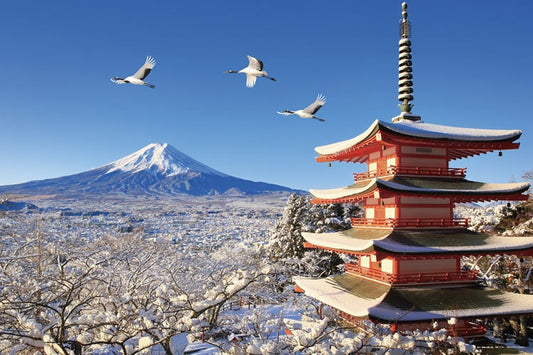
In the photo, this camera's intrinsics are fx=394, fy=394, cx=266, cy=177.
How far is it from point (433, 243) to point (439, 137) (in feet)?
10.2

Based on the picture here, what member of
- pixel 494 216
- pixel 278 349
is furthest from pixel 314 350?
pixel 494 216

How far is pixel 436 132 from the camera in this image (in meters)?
11.6

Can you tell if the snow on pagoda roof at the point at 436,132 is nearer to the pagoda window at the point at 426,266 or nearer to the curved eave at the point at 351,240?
the curved eave at the point at 351,240

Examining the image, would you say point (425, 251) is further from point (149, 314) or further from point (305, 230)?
point (305, 230)

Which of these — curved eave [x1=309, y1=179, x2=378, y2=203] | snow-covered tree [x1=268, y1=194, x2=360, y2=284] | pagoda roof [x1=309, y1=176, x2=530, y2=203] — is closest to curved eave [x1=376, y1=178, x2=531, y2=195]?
pagoda roof [x1=309, y1=176, x2=530, y2=203]

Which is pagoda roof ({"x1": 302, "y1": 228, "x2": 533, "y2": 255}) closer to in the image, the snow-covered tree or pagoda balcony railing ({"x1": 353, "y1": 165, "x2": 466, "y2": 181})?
pagoda balcony railing ({"x1": 353, "y1": 165, "x2": 466, "y2": 181})

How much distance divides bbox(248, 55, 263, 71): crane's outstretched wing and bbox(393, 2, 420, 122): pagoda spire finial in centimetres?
652

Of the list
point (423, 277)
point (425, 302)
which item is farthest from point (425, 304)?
point (423, 277)

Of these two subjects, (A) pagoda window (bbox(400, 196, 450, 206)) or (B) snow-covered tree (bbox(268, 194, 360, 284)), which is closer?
(A) pagoda window (bbox(400, 196, 450, 206))

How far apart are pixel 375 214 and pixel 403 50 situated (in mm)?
5794

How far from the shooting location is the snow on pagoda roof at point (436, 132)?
1120 cm

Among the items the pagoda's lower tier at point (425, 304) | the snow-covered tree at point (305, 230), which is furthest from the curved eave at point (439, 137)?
the snow-covered tree at point (305, 230)

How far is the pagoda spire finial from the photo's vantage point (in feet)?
44.2

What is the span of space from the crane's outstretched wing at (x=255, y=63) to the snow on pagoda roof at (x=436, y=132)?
12.5 feet
